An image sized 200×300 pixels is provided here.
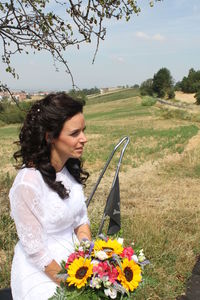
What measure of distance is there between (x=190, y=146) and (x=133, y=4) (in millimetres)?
13155

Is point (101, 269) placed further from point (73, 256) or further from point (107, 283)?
point (73, 256)

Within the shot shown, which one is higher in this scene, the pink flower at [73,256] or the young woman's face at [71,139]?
the young woman's face at [71,139]

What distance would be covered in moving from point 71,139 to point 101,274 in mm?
977

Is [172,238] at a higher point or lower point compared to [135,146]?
higher

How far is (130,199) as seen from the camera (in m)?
7.59

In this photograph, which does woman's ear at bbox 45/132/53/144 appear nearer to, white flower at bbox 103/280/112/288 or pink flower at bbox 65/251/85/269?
pink flower at bbox 65/251/85/269

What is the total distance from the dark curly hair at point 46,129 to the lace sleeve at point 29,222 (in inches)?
9.5

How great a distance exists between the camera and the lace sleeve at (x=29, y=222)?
7.13ft

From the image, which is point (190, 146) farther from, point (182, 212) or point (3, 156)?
point (182, 212)

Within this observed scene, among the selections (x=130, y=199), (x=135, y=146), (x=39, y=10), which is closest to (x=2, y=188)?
(x=130, y=199)

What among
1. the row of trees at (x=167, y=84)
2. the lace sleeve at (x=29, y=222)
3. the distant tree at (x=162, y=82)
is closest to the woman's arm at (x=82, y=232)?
the lace sleeve at (x=29, y=222)

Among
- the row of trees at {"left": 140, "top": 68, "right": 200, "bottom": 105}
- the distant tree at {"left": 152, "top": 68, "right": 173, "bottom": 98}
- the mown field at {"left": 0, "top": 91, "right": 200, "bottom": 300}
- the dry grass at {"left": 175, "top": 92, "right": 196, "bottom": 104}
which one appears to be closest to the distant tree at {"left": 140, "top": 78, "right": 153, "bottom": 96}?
the row of trees at {"left": 140, "top": 68, "right": 200, "bottom": 105}

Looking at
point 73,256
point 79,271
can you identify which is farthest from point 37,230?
point 79,271

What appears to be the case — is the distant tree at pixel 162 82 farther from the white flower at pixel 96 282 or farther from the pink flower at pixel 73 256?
the white flower at pixel 96 282
